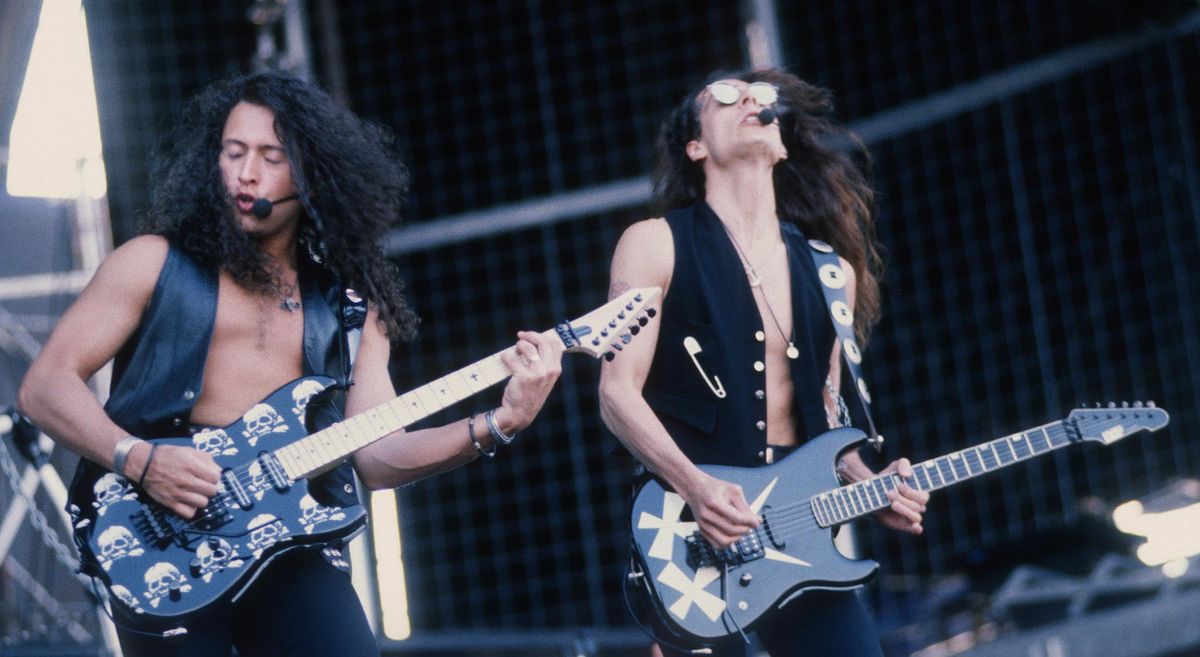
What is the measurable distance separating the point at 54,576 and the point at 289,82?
3.35 metres

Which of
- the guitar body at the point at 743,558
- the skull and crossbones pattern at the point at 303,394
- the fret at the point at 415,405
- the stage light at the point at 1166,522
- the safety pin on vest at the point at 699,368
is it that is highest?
the skull and crossbones pattern at the point at 303,394

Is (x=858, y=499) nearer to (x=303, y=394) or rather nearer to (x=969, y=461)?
(x=969, y=461)

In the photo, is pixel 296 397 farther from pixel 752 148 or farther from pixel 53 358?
pixel 752 148

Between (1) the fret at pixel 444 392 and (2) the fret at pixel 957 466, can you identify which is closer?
(1) the fret at pixel 444 392

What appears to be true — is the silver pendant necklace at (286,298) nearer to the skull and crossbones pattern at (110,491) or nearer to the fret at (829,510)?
the skull and crossbones pattern at (110,491)

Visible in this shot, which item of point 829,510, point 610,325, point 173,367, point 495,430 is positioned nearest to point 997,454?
point 829,510

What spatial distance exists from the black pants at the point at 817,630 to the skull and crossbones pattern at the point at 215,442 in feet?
3.57

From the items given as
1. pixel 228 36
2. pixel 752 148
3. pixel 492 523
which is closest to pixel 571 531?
pixel 492 523

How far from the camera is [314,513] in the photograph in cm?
284

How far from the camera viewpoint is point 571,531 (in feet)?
23.0

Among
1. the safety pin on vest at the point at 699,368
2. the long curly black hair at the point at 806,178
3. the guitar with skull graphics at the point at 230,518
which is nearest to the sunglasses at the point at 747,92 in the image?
the long curly black hair at the point at 806,178

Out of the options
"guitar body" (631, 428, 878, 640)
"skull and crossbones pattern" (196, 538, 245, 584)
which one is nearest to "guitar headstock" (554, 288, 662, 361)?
"guitar body" (631, 428, 878, 640)

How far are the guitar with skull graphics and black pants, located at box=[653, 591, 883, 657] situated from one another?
0.91 metres

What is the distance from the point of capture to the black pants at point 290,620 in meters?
2.78
